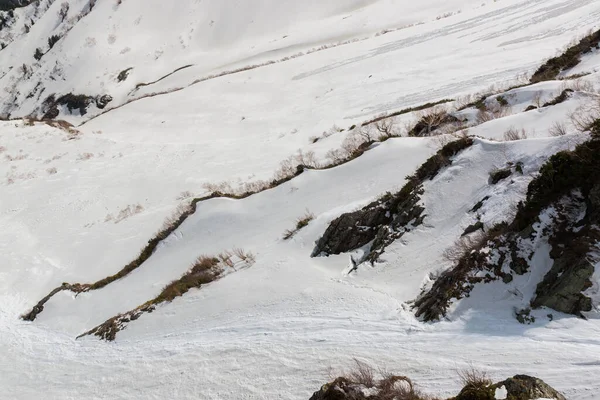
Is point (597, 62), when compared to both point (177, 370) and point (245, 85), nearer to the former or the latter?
point (177, 370)

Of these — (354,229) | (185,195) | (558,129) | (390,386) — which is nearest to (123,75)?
(185,195)

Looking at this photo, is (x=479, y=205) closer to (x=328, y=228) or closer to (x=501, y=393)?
(x=328, y=228)

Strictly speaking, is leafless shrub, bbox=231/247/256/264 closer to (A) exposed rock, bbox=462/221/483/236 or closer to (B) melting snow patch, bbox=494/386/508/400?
(A) exposed rock, bbox=462/221/483/236

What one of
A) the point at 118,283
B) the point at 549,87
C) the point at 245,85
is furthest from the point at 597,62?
the point at 245,85

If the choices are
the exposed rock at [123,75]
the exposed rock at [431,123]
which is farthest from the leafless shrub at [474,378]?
the exposed rock at [123,75]

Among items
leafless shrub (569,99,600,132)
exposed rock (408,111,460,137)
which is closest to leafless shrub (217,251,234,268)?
exposed rock (408,111,460,137)

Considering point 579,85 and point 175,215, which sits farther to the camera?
point 175,215
